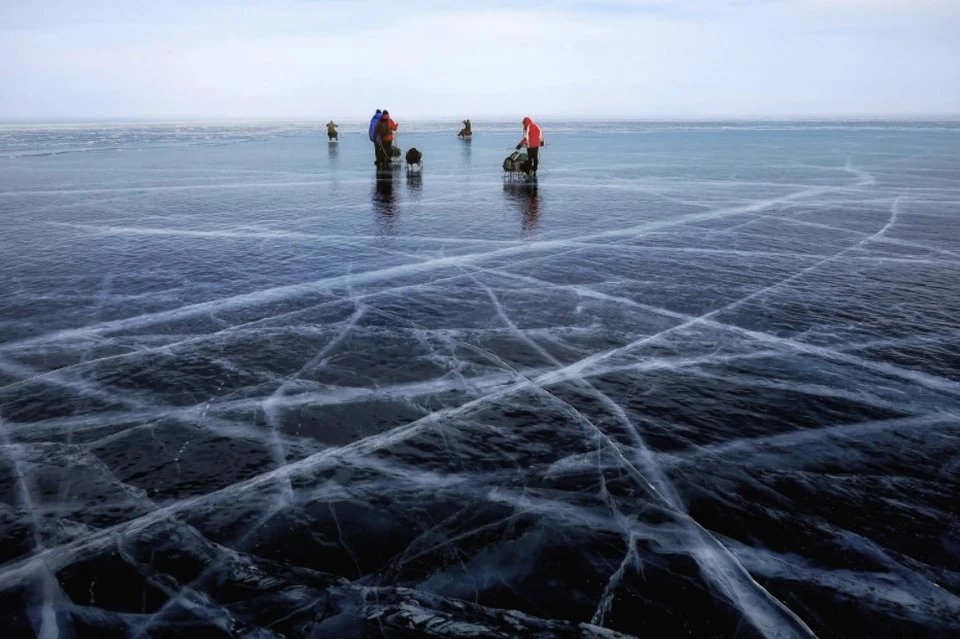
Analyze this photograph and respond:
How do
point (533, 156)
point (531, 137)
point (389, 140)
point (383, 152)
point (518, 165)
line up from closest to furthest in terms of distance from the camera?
1. point (531, 137)
2. point (533, 156)
3. point (518, 165)
4. point (389, 140)
5. point (383, 152)

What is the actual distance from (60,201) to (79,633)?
2216 cm

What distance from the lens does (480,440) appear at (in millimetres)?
6199

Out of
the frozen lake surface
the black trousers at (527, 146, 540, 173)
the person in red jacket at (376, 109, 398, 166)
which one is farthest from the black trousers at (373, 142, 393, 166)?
the frozen lake surface

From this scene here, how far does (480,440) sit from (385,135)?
85.1 feet

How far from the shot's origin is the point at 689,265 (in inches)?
511

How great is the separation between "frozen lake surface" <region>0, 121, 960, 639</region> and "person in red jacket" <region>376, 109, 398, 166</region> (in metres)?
16.2

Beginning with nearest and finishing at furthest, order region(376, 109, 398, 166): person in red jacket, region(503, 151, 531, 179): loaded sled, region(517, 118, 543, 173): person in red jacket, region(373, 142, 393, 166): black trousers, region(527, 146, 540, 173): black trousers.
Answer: region(517, 118, 543, 173): person in red jacket, region(527, 146, 540, 173): black trousers, region(503, 151, 531, 179): loaded sled, region(376, 109, 398, 166): person in red jacket, region(373, 142, 393, 166): black trousers

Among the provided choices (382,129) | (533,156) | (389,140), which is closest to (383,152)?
(389,140)

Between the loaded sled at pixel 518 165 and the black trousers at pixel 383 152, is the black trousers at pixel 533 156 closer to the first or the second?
the loaded sled at pixel 518 165

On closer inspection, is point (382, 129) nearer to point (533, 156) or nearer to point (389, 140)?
point (389, 140)

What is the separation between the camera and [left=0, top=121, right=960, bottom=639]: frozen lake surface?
13.9 ft

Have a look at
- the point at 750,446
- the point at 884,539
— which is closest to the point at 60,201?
the point at 750,446

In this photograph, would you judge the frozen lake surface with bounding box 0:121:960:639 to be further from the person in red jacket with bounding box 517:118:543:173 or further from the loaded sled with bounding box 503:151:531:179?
the loaded sled with bounding box 503:151:531:179

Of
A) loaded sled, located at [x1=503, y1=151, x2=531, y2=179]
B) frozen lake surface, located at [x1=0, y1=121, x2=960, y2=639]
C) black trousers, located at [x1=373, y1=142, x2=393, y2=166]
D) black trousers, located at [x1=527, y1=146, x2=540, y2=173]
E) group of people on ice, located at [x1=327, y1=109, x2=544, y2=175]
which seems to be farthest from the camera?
black trousers, located at [x1=373, y1=142, x2=393, y2=166]
